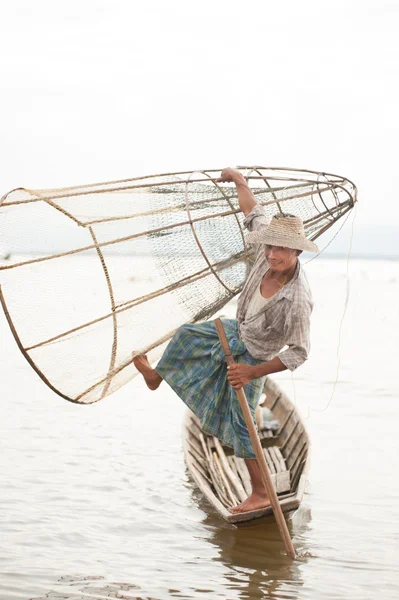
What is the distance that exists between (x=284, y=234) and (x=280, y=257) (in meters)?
0.11

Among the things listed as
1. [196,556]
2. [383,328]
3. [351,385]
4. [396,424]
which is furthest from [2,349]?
[196,556]

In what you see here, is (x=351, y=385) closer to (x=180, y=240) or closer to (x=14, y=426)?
(x=14, y=426)

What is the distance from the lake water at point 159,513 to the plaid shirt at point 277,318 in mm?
1059

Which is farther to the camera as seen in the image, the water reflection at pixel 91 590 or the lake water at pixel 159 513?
the lake water at pixel 159 513

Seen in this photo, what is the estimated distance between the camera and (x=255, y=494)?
455 centimetres

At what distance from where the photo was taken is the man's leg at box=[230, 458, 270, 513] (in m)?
4.51

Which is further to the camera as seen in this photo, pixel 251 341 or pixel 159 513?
pixel 159 513

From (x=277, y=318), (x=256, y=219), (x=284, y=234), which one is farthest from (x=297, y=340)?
(x=256, y=219)

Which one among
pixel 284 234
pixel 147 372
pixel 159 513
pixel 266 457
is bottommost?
pixel 159 513

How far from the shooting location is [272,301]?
407cm

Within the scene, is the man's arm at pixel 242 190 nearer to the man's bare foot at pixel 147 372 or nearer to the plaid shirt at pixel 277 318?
the plaid shirt at pixel 277 318

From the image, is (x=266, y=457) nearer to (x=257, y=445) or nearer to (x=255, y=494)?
(x=255, y=494)

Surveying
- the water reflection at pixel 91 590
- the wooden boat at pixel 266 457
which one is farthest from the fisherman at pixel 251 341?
the water reflection at pixel 91 590

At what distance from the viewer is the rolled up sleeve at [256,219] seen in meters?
4.33
